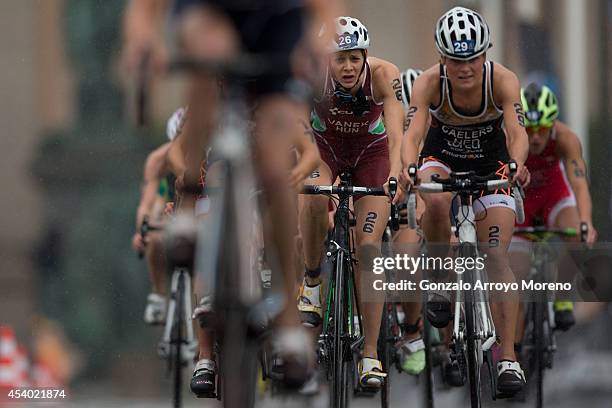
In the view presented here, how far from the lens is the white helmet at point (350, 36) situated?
7750mm

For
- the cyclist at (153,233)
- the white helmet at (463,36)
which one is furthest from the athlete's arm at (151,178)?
the white helmet at (463,36)

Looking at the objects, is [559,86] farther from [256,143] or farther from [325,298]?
[256,143]

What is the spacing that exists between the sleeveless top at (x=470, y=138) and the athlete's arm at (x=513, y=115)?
19 cm

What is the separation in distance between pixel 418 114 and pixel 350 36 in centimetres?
58

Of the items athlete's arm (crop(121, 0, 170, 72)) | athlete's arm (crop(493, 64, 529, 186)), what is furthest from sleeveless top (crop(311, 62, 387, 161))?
athlete's arm (crop(121, 0, 170, 72))

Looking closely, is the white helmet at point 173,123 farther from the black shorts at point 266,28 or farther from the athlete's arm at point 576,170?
the black shorts at point 266,28

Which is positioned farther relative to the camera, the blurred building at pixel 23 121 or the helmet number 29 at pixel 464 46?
the blurred building at pixel 23 121

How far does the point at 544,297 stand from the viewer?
900 cm

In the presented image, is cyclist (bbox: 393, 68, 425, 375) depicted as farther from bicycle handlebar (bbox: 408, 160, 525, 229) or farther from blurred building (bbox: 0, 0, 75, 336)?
blurred building (bbox: 0, 0, 75, 336)

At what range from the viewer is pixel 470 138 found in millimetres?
7953

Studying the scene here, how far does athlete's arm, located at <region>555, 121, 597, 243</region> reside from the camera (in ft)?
29.2

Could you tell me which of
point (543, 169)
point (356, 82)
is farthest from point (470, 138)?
point (543, 169)

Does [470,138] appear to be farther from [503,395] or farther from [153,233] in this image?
[153,233]

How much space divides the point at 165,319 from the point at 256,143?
4.40 metres
